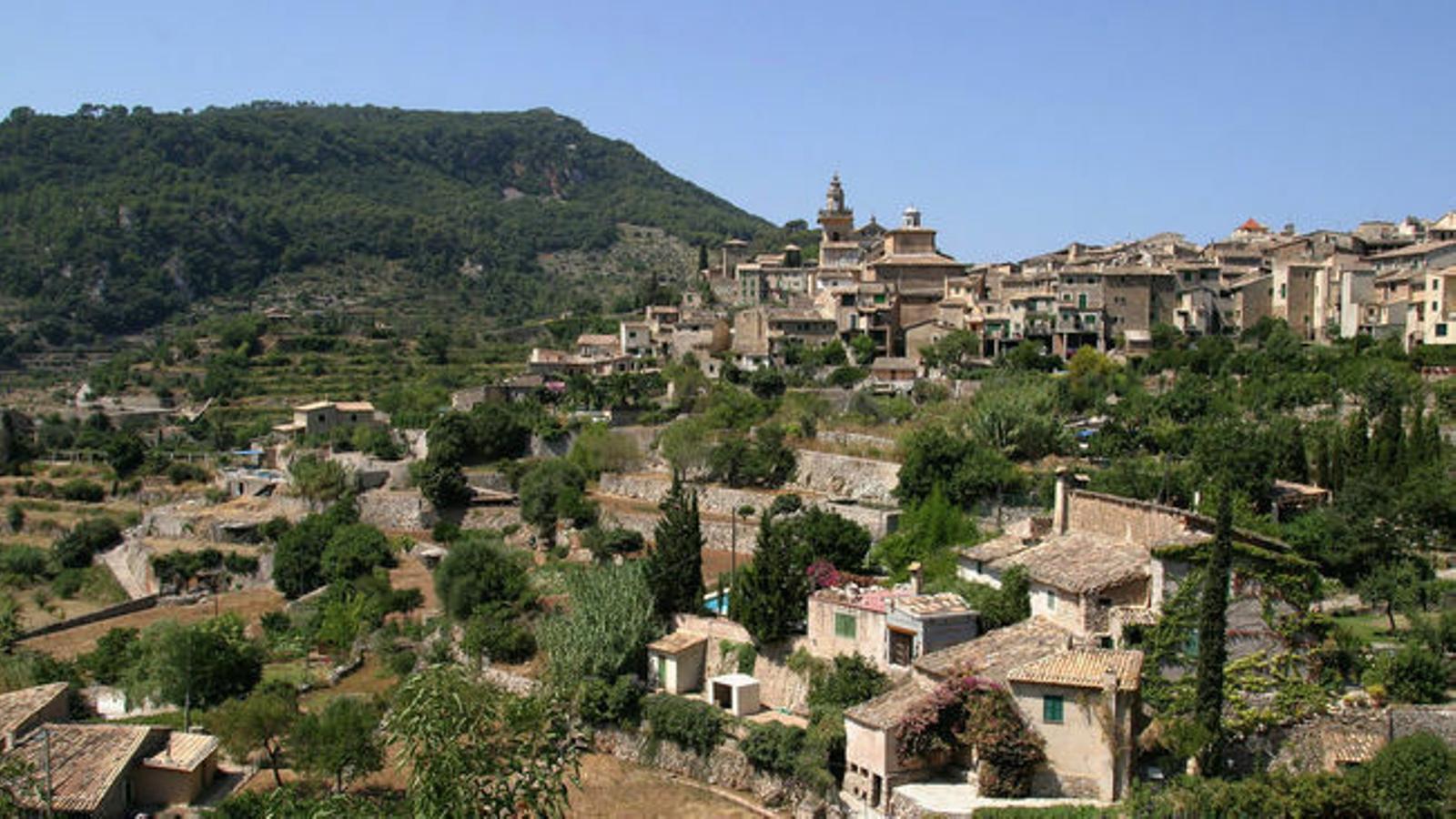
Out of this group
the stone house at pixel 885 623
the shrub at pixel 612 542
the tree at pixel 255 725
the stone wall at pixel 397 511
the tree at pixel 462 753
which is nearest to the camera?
the tree at pixel 462 753

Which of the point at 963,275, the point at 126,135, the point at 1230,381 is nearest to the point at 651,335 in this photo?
the point at 963,275

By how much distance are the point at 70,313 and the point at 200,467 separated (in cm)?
4395

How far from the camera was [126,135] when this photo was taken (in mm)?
123438

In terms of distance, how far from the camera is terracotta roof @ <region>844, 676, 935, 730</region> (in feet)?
60.9

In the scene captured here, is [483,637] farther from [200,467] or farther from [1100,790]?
[200,467]

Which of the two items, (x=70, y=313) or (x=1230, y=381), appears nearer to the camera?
(x=1230, y=381)

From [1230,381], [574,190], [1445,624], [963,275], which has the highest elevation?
[574,190]

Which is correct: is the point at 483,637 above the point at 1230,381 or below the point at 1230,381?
below

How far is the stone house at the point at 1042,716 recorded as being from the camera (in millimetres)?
17344

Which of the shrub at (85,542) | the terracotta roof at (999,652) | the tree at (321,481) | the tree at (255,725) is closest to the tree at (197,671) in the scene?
the tree at (255,725)

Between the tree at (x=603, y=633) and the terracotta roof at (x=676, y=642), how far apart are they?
215 millimetres

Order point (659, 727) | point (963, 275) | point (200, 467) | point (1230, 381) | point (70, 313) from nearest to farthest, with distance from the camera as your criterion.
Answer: point (659, 727) < point (1230, 381) < point (200, 467) < point (963, 275) < point (70, 313)

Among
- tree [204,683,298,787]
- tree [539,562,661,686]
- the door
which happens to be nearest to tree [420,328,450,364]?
tree [539,562,661,686]

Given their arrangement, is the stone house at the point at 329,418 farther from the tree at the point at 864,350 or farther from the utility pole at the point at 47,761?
the utility pole at the point at 47,761
